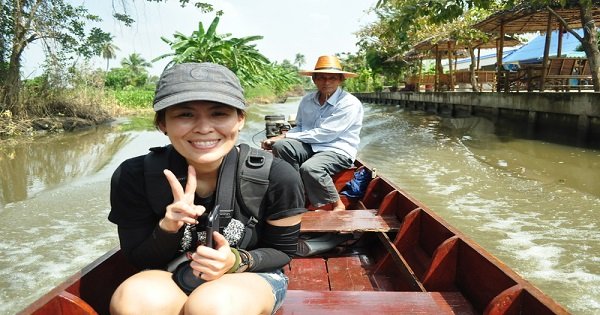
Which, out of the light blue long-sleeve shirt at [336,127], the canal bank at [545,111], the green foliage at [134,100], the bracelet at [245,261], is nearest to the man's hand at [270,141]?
the light blue long-sleeve shirt at [336,127]

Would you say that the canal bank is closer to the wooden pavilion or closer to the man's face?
the wooden pavilion

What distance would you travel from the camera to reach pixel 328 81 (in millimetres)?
4012

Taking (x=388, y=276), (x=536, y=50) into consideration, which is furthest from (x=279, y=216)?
(x=536, y=50)

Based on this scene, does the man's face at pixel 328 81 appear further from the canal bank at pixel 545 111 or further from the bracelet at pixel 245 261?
the canal bank at pixel 545 111

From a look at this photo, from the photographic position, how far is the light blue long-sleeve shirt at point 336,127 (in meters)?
3.98

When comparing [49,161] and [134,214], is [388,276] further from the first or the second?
[49,161]

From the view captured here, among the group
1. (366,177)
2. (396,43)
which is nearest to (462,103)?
(396,43)

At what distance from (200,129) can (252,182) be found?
257mm

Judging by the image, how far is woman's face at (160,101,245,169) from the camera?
4.80 feet

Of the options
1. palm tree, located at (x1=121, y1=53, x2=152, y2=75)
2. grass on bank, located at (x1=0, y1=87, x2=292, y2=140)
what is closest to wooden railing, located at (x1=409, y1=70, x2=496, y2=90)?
grass on bank, located at (x1=0, y1=87, x2=292, y2=140)

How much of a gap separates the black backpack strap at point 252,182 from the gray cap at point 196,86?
205 millimetres

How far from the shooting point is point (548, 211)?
5.52 metres

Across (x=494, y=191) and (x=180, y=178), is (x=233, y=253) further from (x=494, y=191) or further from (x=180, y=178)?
(x=494, y=191)

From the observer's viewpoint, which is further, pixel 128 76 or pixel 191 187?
pixel 128 76
